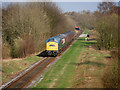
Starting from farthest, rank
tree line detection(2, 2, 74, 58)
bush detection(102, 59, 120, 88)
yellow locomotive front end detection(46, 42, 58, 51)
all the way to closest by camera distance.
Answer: tree line detection(2, 2, 74, 58)
yellow locomotive front end detection(46, 42, 58, 51)
bush detection(102, 59, 120, 88)

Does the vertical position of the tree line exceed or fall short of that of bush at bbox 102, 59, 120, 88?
it exceeds it

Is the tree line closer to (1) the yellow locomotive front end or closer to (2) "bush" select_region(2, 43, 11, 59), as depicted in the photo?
(2) "bush" select_region(2, 43, 11, 59)

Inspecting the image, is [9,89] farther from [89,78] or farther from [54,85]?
[89,78]

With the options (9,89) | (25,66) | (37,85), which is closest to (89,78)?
(37,85)

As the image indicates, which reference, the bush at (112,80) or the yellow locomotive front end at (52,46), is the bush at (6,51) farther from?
the bush at (112,80)

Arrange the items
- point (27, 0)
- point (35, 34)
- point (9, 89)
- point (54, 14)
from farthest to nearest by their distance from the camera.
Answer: point (54, 14)
point (27, 0)
point (35, 34)
point (9, 89)

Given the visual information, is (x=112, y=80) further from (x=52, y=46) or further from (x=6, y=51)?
(x=6, y=51)

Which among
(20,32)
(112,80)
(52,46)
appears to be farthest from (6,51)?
(112,80)

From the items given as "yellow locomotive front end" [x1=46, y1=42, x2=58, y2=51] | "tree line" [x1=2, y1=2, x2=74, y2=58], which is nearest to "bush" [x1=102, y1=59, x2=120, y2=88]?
"yellow locomotive front end" [x1=46, y1=42, x2=58, y2=51]

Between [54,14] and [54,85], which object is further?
[54,14]

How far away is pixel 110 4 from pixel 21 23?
1107 inches

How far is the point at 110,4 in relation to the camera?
46938 millimetres

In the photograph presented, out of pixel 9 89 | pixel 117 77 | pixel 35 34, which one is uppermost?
pixel 35 34

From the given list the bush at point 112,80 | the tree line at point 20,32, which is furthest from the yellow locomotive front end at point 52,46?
the bush at point 112,80
